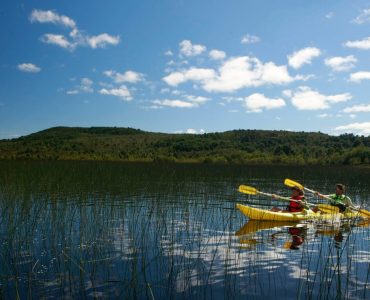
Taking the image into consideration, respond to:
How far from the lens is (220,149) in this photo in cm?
9738

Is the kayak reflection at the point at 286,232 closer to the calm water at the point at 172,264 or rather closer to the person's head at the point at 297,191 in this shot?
the calm water at the point at 172,264

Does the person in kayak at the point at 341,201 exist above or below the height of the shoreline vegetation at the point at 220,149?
below

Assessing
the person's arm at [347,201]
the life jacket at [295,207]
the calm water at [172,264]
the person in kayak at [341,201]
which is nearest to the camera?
the calm water at [172,264]

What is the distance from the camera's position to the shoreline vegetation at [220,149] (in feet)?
243

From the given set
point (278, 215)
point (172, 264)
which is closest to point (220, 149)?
point (278, 215)

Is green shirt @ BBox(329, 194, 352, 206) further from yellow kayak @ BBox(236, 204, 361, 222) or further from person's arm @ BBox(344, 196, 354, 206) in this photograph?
yellow kayak @ BBox(236, 204, 361, 222)

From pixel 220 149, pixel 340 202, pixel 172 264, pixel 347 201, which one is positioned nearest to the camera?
pixel 172 264

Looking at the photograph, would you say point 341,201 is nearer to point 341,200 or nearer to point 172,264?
point 341,200

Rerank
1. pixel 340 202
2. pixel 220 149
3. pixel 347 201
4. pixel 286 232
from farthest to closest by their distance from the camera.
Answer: pixel 220 149 < pixel 340 202 < pixel 347 201 < pixel 286 232

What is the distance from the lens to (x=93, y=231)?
10.9 metres

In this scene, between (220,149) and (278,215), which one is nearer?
(278,215)

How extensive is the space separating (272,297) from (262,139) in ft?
345

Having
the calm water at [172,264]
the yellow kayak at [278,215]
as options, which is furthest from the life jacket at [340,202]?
the calm water at [172,264]

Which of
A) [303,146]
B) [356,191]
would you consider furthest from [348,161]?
[356,191]
